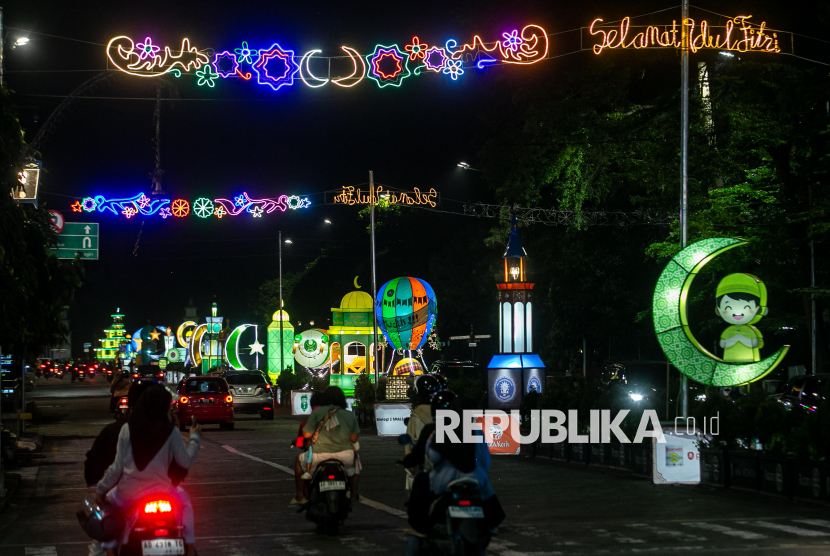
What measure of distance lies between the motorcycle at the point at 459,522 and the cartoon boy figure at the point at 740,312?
9500 mm

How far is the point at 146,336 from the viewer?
344 feet

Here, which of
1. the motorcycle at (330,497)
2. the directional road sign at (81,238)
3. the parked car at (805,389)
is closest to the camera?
the motorcycle at (330,497)

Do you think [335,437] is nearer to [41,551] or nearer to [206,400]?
[41,551]

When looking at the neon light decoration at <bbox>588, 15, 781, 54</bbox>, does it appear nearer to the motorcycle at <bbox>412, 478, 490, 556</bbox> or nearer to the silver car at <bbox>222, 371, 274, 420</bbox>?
the motorcycle at <bbox>412, 478, 490, 556</bbox>

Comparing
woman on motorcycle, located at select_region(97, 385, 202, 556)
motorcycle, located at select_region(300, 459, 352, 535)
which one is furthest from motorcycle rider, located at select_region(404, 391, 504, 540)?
motorcycle, located at select_region(300, 459, 352, 535)

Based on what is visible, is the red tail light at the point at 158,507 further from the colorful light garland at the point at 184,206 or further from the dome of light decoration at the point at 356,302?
the dome of light decoration at the point at 356,302

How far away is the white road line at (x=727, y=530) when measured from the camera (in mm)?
10820

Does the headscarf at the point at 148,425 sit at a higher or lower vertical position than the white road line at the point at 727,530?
higher

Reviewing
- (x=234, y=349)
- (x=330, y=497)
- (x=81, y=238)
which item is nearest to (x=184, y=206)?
(x=81, y=238)

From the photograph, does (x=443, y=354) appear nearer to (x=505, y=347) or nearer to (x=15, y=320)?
(x=505, y=347)

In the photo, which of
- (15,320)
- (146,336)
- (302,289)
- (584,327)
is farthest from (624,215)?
(146,336)

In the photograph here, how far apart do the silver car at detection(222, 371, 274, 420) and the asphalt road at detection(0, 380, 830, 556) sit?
55.1 feet

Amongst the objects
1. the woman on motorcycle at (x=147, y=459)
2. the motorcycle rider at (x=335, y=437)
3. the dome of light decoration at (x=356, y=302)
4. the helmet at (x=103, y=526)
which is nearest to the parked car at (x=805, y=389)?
the motorcycle rider at (x=335, y=437)

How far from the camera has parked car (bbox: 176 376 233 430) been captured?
3192cm
